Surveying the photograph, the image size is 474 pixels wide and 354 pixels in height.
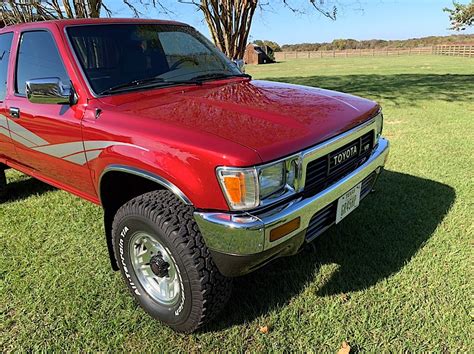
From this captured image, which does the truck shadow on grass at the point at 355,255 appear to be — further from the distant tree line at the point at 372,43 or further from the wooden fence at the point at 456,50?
Answer: the distant tree line at the point at 372,43

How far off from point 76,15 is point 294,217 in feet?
32.5

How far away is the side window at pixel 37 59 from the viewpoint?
114 inches

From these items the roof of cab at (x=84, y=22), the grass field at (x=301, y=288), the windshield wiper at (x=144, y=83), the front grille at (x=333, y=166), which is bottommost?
the grass field at (x=301, y=288)

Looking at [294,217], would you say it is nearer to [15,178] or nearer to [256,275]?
[256,275]

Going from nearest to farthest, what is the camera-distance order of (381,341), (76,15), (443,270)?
1. (381,341)
2. (443,270)
3. (76,15)

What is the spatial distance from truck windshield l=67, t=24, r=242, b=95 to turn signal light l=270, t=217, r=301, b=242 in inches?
60.8

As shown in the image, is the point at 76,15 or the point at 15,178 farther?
the point at 76,15

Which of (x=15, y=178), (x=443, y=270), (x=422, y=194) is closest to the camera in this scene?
(x=443, y=270)

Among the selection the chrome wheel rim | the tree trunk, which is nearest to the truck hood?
the chrome wheel rim

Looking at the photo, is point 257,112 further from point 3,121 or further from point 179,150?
point 3,121

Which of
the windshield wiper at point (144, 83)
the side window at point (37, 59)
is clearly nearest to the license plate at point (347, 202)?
the windshield wiper at point (144, 83)

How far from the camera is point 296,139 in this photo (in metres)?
2.05

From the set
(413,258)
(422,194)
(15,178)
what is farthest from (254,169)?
(15,178)

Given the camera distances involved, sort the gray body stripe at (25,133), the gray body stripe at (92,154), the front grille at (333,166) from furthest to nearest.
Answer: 1. the gray body stripe at (25,133)
2. the gray body stripe at (92,154)
3. the front grille at (333,166)
